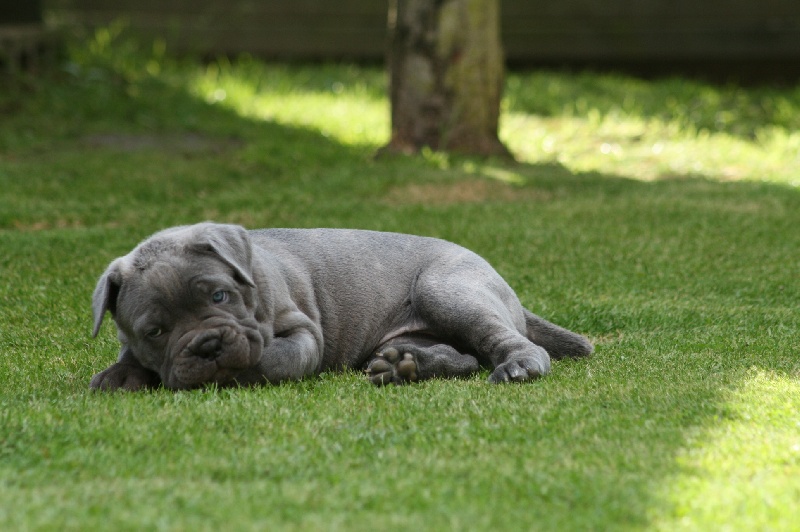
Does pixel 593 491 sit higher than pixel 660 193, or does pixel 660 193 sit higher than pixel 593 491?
pixel 593 491

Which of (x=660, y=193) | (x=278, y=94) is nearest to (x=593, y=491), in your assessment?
(x=660, y=193)

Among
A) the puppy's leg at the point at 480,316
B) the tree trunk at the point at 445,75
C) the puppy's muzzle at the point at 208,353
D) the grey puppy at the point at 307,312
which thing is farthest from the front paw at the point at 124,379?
Answer: the tree trunk at the point at 445,75

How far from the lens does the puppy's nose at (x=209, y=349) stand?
4633 mm

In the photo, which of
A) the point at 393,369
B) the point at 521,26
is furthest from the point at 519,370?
the point at 521,26

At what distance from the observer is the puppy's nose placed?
15.2ft

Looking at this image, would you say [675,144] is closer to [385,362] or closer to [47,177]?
[47,177]

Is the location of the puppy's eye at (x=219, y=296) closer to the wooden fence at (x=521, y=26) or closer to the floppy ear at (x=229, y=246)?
the floppy ear at (x=229, y=246)

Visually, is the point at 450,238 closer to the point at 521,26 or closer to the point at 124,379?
the point at 124,379

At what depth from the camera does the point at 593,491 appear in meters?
3.37

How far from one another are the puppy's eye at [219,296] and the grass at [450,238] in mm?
457

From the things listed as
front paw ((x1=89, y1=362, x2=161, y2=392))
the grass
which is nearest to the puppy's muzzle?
the grass

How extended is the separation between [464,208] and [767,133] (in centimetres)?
551

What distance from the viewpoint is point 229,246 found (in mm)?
4961

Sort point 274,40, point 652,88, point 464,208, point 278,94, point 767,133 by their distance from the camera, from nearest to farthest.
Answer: point 464,208
point 767,133
point 278,94
point 652,88
point 274,40
